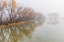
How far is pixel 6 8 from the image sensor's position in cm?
1238

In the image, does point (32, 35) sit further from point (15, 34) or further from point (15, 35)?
point (15, 34)

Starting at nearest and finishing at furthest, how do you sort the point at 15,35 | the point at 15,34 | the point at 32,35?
the point at 32,35
the point at 15,35
the point at 15,34

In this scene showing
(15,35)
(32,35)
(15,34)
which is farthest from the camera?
(15,34)

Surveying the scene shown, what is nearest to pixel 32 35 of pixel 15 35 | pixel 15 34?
pixel 15 35

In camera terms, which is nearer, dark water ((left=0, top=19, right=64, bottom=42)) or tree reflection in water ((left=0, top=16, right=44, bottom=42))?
dark water ((left=0, top=19, right=64, bottom=42))

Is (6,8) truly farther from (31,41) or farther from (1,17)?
(31,41)

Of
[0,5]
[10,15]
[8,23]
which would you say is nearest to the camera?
[0,5]

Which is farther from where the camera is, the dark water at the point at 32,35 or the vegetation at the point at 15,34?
the vegetation at the point at 15,34

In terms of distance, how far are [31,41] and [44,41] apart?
0.47 m

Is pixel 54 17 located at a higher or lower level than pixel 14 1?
higher

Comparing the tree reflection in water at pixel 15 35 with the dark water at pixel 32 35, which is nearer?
the dark water at pixel 32 35

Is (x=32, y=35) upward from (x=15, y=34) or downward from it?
downward

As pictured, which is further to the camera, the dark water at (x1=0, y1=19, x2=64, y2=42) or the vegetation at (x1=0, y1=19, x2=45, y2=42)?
the vegetation at (x1=0, y1=19, x2=45, y2=42)

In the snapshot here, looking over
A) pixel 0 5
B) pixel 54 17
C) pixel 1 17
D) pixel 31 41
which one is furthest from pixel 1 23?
pixel 54 17
